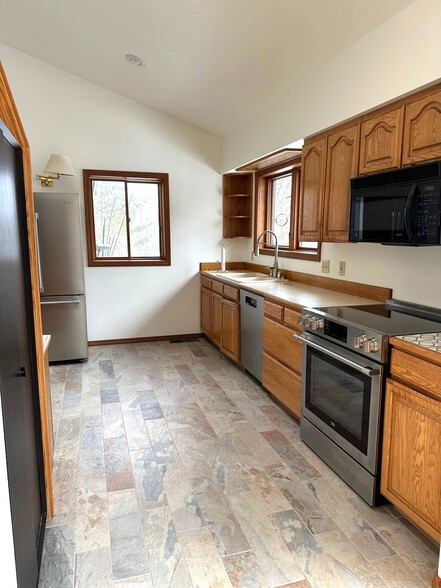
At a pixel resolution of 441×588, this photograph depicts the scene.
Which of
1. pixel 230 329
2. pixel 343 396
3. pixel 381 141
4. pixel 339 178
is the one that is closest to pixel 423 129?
pixel 381 141

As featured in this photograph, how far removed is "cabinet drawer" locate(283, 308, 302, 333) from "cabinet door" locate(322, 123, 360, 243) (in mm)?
569

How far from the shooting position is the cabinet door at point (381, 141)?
2164 millimetres

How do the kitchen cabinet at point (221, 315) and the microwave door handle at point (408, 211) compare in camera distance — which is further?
the kitchen cabinet at point (221, 315)

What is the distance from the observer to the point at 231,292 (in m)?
4.03

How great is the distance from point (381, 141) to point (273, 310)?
4.52 ft

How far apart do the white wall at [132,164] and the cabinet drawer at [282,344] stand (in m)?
2.13

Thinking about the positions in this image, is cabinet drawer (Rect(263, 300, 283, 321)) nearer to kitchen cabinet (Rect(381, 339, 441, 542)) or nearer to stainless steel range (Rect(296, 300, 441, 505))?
stainless steel range (Rect(296, 300, 441, 505))

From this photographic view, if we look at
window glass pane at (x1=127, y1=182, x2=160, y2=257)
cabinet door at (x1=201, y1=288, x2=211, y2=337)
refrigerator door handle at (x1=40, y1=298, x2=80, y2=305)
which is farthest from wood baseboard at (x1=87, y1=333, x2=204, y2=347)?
window glass pane at (x1=127, y1=182, x2=160, y2=257)

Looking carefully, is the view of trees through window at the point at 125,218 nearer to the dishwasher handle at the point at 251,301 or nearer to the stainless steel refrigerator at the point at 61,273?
the stainless steel refrigerator at the point at 61,273

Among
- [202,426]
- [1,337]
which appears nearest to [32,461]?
[1,337]

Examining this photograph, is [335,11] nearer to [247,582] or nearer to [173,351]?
[247,582]

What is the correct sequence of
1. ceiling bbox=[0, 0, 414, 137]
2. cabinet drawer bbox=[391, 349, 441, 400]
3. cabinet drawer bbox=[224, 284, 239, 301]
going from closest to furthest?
cabinet drawer bbox=[391, 349, 441, 400]
ceiling bbox=[0, 0, 414, 137]
cabinet drawer bbox=[224, 284, 239, 301]

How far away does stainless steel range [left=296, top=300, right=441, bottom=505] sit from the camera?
196 cm

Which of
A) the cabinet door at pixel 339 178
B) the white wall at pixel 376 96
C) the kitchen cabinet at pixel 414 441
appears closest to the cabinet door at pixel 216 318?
the white wall at pixel 376 96
